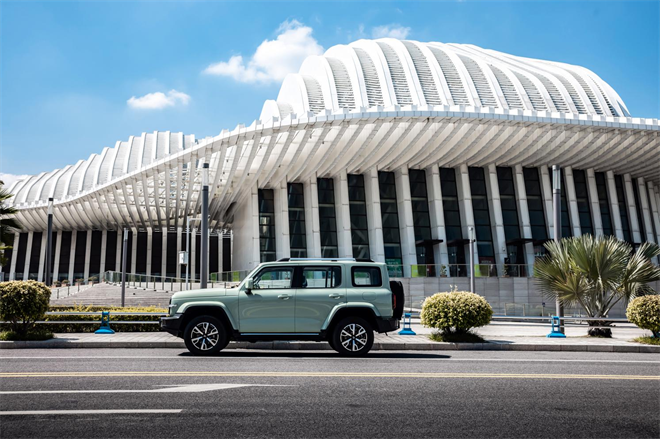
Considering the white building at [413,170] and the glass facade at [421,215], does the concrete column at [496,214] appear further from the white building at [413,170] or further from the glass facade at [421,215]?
the glass facade at [421,215]

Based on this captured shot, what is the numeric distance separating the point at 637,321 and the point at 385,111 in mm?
18874

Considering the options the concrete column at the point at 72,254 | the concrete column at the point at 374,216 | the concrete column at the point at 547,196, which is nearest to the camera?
the concrete column at the point at 374,216

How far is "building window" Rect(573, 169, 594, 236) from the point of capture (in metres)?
44.4

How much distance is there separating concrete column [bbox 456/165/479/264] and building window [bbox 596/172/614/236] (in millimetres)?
11521

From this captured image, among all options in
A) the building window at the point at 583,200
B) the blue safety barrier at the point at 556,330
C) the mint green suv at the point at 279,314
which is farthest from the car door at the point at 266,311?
the building window at the point at 583,200

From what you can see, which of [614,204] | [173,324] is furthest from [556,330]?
[614,204]

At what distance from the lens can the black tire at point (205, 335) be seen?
10.8 m

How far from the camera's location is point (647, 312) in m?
13.9

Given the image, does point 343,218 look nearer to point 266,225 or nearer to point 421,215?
→ point 266,225

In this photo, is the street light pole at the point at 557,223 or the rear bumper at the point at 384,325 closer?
Result: the rear bumper at the point at 384,325

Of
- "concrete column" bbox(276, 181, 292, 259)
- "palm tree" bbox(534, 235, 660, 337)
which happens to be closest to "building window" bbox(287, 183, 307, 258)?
"concrete column" bbox(276, 181, 292, 259)

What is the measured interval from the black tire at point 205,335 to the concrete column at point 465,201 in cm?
3249

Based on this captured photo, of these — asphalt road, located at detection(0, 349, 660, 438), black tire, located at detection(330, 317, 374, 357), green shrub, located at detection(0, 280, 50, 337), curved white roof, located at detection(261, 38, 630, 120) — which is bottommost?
asphalt road, located at detection(0, 349, 660, 438)

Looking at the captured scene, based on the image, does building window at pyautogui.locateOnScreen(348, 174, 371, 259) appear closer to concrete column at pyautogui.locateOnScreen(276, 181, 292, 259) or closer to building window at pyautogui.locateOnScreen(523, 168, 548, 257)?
concrete column at pyautogui.locateOnScreen(276, 181, 292, 259)
